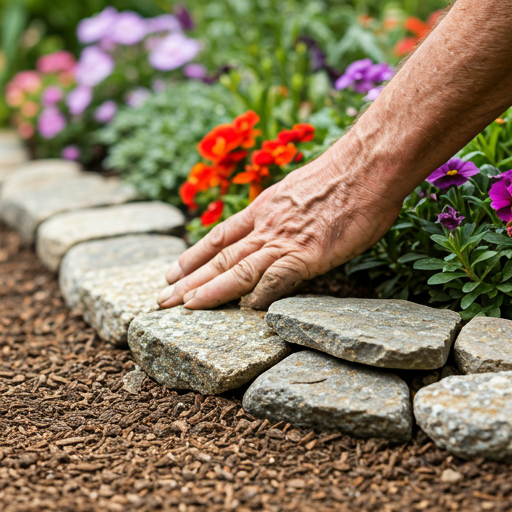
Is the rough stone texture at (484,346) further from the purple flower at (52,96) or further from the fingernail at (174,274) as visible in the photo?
the purple flower at (52,96)

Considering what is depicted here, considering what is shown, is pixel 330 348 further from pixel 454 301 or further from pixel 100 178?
pixel 100 178

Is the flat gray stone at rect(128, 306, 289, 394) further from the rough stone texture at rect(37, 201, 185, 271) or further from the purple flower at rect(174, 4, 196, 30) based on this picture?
the purple flower at rect(174, 4, 196, 30)

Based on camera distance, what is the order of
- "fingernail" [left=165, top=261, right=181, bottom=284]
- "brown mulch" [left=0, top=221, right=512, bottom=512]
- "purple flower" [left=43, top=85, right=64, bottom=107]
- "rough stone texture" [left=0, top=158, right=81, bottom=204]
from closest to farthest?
"brown mulch" [left=0, top=221, right=512, bottom=512] → "fingernail" [left=165, top=261, right=181, bottom=284] → "rough stone texture" [left=0, top=158, right=81, bottom=204] → "purple flower" [left=43, top=85, right=64, bottom=107]

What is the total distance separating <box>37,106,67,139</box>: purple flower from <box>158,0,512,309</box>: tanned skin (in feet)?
10.0

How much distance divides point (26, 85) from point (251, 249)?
451cm

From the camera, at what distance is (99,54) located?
186 inches

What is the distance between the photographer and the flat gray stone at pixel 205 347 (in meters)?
1.79

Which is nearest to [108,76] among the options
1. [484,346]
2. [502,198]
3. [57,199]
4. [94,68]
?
[94,68]

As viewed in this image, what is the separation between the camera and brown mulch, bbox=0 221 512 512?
139cm

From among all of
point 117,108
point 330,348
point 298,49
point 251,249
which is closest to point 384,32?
point 298,49

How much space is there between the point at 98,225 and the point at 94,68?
212cm

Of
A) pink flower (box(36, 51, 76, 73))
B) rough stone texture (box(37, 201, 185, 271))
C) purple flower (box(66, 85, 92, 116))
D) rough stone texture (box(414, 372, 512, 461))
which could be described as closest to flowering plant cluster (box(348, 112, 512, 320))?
rough stone texture (box(414, 372, 512, 461))

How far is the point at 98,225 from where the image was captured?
3.11 meters

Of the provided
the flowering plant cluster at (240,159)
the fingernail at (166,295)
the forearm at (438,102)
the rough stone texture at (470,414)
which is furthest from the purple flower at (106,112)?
the rough stone texture at (470,414)
